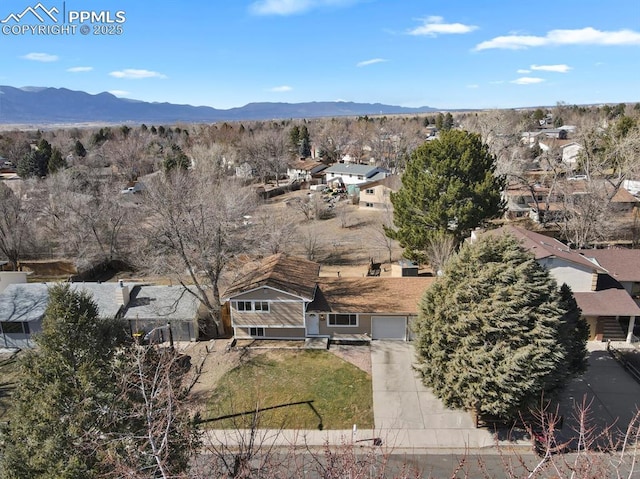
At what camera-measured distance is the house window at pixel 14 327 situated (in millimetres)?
27484

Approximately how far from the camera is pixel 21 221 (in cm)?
4159

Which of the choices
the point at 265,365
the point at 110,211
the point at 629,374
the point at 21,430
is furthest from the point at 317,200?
the point at 21,430

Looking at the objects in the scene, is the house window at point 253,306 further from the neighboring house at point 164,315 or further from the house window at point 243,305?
the neighboring house at point 164,315

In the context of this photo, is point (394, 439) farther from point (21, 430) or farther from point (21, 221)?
point (21, 221)

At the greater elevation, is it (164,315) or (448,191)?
(448,191)

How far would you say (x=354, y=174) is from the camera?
73188 millimetres

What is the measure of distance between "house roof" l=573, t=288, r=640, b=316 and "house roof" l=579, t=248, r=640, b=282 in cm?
196

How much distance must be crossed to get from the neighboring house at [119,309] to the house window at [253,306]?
10.7 feet

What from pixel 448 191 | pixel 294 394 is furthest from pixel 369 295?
pixel 448 191

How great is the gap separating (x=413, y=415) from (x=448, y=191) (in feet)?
59.6

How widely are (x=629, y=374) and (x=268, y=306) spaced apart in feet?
63.9

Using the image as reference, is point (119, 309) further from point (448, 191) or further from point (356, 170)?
point (356, 170)

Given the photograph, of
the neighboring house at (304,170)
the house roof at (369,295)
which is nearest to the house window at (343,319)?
the house roof at (369,295)

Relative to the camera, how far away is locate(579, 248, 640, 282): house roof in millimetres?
28219
